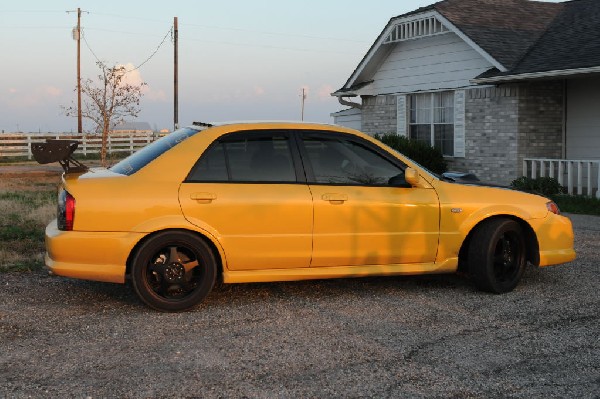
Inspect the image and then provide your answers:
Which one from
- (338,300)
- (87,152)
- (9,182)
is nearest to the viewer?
(338,300)

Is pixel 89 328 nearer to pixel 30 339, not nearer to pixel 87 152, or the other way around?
pixel 30 339

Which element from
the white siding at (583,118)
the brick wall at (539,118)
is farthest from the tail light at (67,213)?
the white siding at (583,118)

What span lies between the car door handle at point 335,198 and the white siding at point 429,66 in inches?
472

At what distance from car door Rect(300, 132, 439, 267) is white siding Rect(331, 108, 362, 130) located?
54.2 ft

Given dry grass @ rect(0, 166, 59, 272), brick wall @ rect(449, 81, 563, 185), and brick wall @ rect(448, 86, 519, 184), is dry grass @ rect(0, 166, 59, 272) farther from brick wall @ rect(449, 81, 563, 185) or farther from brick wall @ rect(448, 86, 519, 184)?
brick wall @ rect(449, 81, 563, 185)

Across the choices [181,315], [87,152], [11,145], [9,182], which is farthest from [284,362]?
[11,145]

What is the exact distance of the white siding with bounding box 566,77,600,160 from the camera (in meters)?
16.6

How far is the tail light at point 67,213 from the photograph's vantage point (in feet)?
20.4

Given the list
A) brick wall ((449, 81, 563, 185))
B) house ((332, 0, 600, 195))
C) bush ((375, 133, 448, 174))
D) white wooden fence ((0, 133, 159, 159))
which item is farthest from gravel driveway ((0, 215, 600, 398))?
white wooden fence ((0, 133, 159, 159))

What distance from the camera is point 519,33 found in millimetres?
18703

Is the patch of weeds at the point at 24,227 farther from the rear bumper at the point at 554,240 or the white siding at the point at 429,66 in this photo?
the white siding at the point at 429,66

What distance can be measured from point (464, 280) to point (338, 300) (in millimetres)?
1607

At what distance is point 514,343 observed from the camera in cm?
550

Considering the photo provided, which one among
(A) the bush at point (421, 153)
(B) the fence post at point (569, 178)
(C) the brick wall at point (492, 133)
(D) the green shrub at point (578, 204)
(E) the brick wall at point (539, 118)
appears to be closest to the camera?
(D) the green shrub at point (578, 204)
